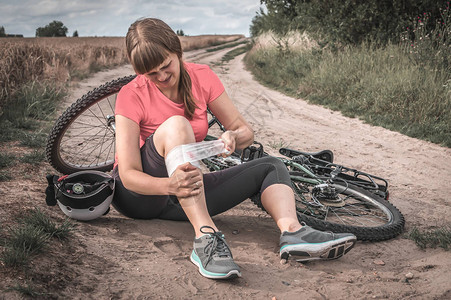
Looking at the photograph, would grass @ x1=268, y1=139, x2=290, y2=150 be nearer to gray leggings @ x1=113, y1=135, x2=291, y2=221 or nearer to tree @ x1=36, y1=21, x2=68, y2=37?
gray leggings @ x1=113, y1=135, x2=291, y2=221

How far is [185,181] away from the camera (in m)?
2.18

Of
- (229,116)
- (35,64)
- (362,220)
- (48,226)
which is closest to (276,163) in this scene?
(229,116)

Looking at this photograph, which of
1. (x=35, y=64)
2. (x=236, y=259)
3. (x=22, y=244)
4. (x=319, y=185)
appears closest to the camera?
(x=22, y=244)

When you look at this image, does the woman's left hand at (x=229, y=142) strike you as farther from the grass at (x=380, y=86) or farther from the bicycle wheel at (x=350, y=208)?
the grass at (x=380, y=86)

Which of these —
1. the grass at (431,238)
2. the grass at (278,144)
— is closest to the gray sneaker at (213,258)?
the grass at (431,238)

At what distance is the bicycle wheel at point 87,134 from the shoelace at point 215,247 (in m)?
1.68

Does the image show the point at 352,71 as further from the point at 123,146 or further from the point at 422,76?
the point at 123,146

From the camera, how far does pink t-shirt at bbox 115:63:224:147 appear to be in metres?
2.43

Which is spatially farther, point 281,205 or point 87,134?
point 87,134

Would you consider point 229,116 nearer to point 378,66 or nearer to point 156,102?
point 156,102

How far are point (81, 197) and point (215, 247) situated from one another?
1.03m

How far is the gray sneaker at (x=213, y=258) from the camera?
7.06ft

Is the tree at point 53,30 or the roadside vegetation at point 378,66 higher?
the tree at point 53,30

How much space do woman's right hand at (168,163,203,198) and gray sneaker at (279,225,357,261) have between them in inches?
25.0
